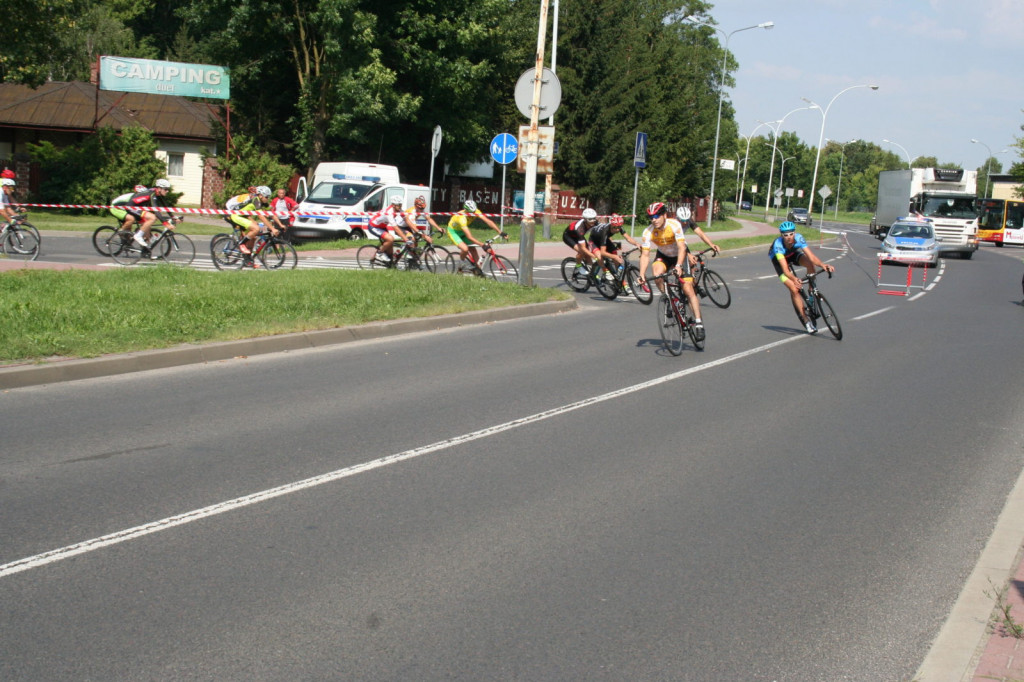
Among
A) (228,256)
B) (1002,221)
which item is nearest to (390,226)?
(228,256)

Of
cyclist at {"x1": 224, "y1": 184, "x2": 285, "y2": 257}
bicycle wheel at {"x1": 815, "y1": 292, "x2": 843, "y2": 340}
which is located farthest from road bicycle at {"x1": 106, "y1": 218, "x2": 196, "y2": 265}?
bicycle wheel at {"x1": 815, "y1": 292, "x2": 843, "y2": 340}

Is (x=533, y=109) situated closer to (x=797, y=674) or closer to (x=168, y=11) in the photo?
(x=797, y=674)

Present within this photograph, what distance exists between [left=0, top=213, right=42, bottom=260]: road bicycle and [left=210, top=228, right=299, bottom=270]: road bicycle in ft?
11.0

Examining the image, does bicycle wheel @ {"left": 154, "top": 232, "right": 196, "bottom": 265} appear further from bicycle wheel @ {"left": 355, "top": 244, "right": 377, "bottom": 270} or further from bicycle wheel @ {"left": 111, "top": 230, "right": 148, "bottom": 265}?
bicycle wheel @ {"left": 355, "top": 244, "right": 377, "bottom": 270}

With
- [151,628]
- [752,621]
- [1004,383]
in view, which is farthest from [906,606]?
[1004,383]

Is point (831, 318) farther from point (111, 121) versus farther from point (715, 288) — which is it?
point (111, 121)

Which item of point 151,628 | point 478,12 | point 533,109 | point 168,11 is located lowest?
point 151,628

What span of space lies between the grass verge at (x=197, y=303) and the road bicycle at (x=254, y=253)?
105 inches

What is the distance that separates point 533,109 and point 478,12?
20782 millimetres

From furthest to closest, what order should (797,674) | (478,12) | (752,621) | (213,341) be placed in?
(478,12), (213,341), (752,621), (797,674)

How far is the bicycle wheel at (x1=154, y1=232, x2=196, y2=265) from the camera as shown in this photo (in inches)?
784

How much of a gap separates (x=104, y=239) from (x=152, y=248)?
47.6 inches

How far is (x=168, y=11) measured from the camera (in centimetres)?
7575

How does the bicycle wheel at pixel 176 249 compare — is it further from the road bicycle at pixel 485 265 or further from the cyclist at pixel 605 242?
the cyclist at pixel 605 242
